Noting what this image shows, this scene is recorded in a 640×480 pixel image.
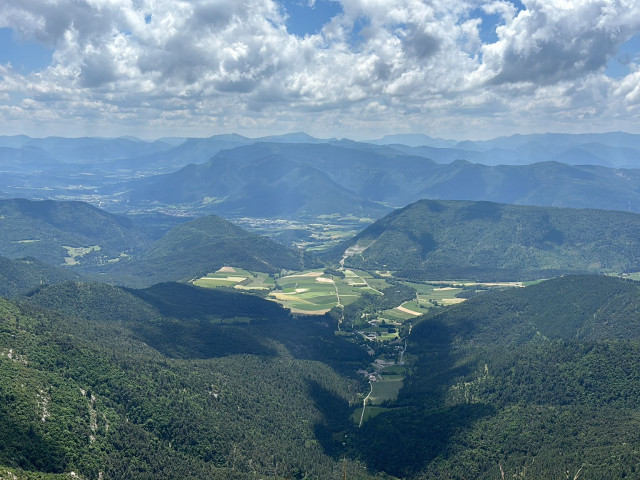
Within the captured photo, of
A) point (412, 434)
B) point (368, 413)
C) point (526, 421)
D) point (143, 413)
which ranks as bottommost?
point (368, 413)

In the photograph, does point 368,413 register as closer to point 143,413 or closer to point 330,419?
point 330,419

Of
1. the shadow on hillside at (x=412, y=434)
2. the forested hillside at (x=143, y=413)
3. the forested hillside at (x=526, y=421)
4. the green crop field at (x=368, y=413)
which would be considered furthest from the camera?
the green crop field at (x=368, y=413)

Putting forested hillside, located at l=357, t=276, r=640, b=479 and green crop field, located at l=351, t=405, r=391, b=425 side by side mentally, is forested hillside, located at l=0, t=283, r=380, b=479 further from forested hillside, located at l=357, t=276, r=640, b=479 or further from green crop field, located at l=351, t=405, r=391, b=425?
forested hillside, located at l=357, t=276, r=640, b=479

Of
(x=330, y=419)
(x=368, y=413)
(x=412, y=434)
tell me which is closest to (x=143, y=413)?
(x=330, y=419)

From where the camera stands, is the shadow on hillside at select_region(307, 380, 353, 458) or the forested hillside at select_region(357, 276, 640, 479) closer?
the forested hillside at select_region(357, 276, 640, 479)

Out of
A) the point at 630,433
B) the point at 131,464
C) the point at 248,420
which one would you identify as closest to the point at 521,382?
the point at 630,433

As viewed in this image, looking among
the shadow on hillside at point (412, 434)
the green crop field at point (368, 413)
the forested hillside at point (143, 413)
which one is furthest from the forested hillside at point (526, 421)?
the forested hillside at point (143, 413)

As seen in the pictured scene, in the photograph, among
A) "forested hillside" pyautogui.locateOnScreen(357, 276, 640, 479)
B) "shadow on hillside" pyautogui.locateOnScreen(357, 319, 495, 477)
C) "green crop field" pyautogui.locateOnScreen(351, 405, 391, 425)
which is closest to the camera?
"forested hillside" pyautogui.locateOnScreen(357, 276, 640, 479)

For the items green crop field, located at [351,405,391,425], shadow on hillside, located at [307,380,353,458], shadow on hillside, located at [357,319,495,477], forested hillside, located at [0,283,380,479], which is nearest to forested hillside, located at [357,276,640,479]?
shadow on hillside, located at [357,319,495,477]

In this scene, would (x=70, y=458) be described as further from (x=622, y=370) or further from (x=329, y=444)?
(x=622, y=370)

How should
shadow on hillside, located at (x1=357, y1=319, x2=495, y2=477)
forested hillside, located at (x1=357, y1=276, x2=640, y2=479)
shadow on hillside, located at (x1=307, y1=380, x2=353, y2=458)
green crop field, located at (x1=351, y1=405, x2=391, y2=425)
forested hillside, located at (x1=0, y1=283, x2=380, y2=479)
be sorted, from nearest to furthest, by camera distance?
forested hillside, located at (x1=0, y1=283, x2=380, y2=479), forested hillside, located at (x1=357, y1=276, x2=640, y2=479), shadow on hillside, located at (x1=357, y1=319, x2=495, y2=477), shadow on hillside, located at (x1=307, y1=380, x2=353, y2=458), green crop field, located at (x1=351, y1=405, x2=391, y2=425)

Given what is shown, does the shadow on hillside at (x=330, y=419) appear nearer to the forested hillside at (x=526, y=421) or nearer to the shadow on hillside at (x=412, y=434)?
the shadow on hillside at (x=412, y=434)

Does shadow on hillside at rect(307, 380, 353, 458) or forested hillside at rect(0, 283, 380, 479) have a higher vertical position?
forested hillside at rect(0, 283, 380, 479)
